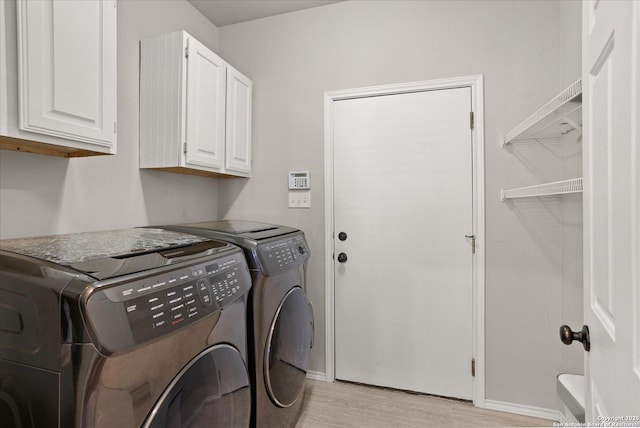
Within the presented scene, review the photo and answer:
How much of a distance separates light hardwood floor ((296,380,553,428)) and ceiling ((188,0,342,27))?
284cm

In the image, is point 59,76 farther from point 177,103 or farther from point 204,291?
point 204,291

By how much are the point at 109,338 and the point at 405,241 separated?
1.85 m

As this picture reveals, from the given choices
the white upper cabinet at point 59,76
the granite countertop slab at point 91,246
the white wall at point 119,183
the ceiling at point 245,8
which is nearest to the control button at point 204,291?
the granite countertop slab at point 91,246

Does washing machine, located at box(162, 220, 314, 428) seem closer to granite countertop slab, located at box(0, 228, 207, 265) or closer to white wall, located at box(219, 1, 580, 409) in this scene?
granite countertop slab, located at box(0, 228, 207, 265)

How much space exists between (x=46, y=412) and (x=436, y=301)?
6.65 ft

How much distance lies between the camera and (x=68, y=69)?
1171mm

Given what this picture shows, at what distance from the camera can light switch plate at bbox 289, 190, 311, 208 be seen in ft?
7.97

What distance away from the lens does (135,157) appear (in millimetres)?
1874

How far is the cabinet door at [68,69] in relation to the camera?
105 cm

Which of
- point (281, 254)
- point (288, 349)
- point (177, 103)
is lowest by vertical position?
point (288, 349)

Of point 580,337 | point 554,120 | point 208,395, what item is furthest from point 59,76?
point 554,120

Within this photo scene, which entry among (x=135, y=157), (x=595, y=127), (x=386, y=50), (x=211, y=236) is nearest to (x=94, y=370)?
(x=211, y=236)

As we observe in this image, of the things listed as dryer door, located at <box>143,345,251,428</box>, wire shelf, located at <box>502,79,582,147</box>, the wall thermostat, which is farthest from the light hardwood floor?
wire shelf, located at <box>502,79,582,147</box>

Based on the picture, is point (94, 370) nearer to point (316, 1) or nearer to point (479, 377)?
point (479, 377)
